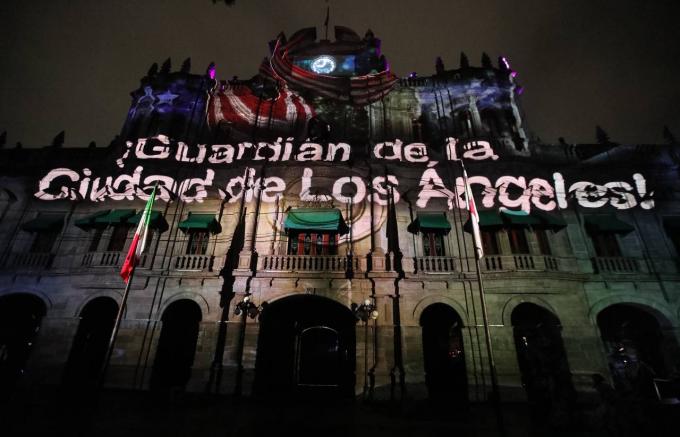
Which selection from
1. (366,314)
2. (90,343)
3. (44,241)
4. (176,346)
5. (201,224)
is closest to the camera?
(366,314)

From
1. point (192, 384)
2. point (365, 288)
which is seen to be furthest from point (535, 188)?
point (192, 384)

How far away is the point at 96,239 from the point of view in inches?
723

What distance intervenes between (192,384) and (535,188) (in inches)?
800

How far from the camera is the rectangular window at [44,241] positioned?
60.6ft

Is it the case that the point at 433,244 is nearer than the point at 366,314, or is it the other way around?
the point at 366,314

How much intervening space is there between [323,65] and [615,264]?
71.8ft

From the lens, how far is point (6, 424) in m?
9.13

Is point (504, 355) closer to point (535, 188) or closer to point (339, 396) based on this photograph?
point (339, 396)

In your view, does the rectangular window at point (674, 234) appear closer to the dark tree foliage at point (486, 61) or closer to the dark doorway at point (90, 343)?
the dark tree foliage at point (486, 61)

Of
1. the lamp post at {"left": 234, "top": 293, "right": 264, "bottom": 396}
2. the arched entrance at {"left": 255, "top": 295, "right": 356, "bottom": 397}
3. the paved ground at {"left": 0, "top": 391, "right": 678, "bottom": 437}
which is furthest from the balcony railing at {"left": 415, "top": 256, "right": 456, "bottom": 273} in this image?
the lamp post at {"left": 234, "top": 293, "right": 264, "bottom": 396}

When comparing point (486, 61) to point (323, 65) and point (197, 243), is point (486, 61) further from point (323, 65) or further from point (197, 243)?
point (197, 243)

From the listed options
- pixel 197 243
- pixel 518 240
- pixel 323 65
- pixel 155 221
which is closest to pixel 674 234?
pixel 518 240

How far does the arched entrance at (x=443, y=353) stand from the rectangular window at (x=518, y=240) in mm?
4681

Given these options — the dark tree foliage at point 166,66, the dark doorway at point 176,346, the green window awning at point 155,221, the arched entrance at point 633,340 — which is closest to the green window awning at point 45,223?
the green window awning at point 155,221
